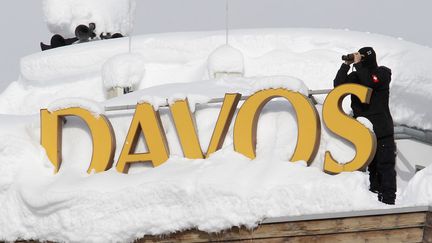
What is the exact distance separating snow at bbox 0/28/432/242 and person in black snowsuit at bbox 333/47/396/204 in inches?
10.2

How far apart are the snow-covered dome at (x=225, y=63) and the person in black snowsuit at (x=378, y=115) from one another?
9.77 ft

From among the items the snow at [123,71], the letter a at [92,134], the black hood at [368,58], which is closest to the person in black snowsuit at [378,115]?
the black hood at [368,58]

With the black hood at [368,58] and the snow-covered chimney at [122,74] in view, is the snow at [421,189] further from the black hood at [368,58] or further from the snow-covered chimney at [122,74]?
the snow-covered chimney at [122,74]

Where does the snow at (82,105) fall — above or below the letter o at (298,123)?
above

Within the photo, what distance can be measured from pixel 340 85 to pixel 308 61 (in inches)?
132

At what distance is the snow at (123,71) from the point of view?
47.2 feet

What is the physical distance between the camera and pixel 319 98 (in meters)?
12.9

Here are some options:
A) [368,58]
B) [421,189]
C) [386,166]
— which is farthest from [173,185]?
[421,189]

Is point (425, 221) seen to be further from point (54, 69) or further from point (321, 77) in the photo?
point (54, 69)

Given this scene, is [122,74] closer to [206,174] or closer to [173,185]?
[173,185]

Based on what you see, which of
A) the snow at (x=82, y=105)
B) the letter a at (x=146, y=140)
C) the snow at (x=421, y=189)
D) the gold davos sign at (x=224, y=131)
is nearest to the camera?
the snow at (x=421, y=189)

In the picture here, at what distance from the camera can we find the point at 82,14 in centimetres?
1777

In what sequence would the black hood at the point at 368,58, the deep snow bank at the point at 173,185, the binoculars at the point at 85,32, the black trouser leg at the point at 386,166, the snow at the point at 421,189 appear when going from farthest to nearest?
1. the binoculars at the point at 85,32
2. the black hood at the point at 368,58
3. the black trouser leg at the point at 386,166
4. the deep snow bank at the point at 173,185
5. the snow at the point at 421,189

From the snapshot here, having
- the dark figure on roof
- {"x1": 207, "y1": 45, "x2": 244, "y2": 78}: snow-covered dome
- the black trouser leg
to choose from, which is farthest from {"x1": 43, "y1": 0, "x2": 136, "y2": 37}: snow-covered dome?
the black trouser leg
